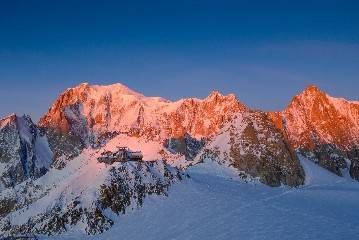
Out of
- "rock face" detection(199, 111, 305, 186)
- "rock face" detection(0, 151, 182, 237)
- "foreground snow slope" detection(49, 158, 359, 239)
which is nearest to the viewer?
"foreground snow slope" detection(49, 158, 359, 239)

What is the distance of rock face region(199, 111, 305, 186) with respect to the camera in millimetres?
102125

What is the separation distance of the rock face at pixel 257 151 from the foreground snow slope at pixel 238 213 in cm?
549

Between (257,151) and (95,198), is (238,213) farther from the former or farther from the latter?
(257,151)

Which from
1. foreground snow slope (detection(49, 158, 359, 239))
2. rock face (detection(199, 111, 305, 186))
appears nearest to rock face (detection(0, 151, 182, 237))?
foreground snow slope (detection(49, 158, 359, 239))

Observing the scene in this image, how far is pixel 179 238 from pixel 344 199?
1531 inches

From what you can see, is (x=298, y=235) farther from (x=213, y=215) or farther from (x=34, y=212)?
(x=34, y=212)

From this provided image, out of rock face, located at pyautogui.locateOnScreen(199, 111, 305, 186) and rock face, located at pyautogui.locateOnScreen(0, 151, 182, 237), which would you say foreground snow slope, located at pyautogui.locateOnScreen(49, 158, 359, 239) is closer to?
rock face, located at pyautogui.locateOnScreen(0, 151, 182, 237)

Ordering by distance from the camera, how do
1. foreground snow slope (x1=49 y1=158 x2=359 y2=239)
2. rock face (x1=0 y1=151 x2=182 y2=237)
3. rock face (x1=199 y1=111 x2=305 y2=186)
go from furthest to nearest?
1. rock face (x1=199 y1=111 x2=305 y2=186)
2. rock face (x1=0 y1=151 x2=182 y2=237)
3. foreground snow slope (x1=49 y1=158 x2=359 y2=239)

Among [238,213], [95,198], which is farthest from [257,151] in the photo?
[95,198]

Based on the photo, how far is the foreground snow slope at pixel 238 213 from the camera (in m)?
62.1

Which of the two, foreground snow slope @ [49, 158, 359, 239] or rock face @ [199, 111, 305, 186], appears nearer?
foreground snow slope @ [49, 158, 359, 239]

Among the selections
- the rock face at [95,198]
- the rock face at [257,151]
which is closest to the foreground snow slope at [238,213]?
the rock face at [95,198]

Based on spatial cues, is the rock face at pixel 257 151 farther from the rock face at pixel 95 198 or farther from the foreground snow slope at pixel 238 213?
the rock face at pixel 95 198

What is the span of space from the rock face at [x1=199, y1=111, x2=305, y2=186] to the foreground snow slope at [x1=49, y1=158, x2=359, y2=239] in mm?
5491
